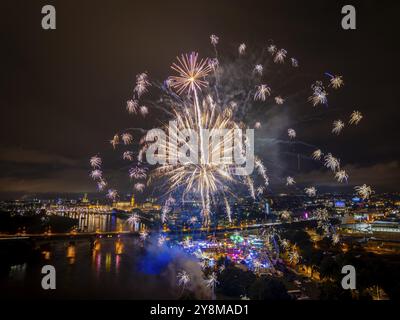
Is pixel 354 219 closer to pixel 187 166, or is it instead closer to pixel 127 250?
pixel 127 250

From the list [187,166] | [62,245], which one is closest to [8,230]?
[62,245]

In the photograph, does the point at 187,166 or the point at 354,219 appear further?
the point at 354,219

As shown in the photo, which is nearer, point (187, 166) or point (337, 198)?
point (187, 166)

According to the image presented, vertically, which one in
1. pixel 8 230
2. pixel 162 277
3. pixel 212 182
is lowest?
pixel 162 277
